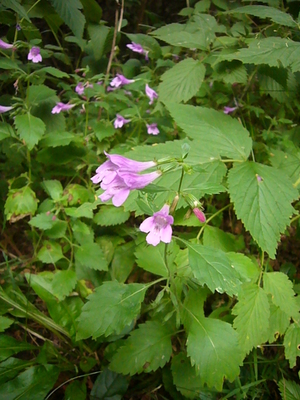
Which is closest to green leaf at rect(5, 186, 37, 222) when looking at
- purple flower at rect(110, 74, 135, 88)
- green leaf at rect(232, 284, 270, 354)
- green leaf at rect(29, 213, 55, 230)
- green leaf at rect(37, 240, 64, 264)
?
green leaf at rect(29, 213, 55, 230)

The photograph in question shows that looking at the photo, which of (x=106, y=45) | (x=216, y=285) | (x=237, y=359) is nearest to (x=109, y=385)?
(x=237, y=359)

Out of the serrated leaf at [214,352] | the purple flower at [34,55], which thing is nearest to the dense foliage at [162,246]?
the serrated leaf at [214,352]

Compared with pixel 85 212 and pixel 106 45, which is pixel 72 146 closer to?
pixel 85 212

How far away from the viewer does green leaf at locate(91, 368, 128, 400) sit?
1617 millimetres

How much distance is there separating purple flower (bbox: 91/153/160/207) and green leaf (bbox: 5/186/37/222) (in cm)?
113

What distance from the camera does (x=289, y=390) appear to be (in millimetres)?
1626

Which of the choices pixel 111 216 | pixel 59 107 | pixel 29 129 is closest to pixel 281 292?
pixel 111 216

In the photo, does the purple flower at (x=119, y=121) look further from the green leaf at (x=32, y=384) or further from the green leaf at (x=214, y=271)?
the green leaf at (x=32, y=384)

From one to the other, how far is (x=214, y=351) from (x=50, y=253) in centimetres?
123

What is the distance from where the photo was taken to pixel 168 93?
2.13 metres

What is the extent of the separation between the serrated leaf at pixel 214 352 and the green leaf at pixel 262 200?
425 millimetres

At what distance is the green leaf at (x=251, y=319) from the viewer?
1426 millimetres

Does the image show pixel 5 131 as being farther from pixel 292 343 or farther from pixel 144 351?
pixel 292 343

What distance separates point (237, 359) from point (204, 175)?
871 millimetres
